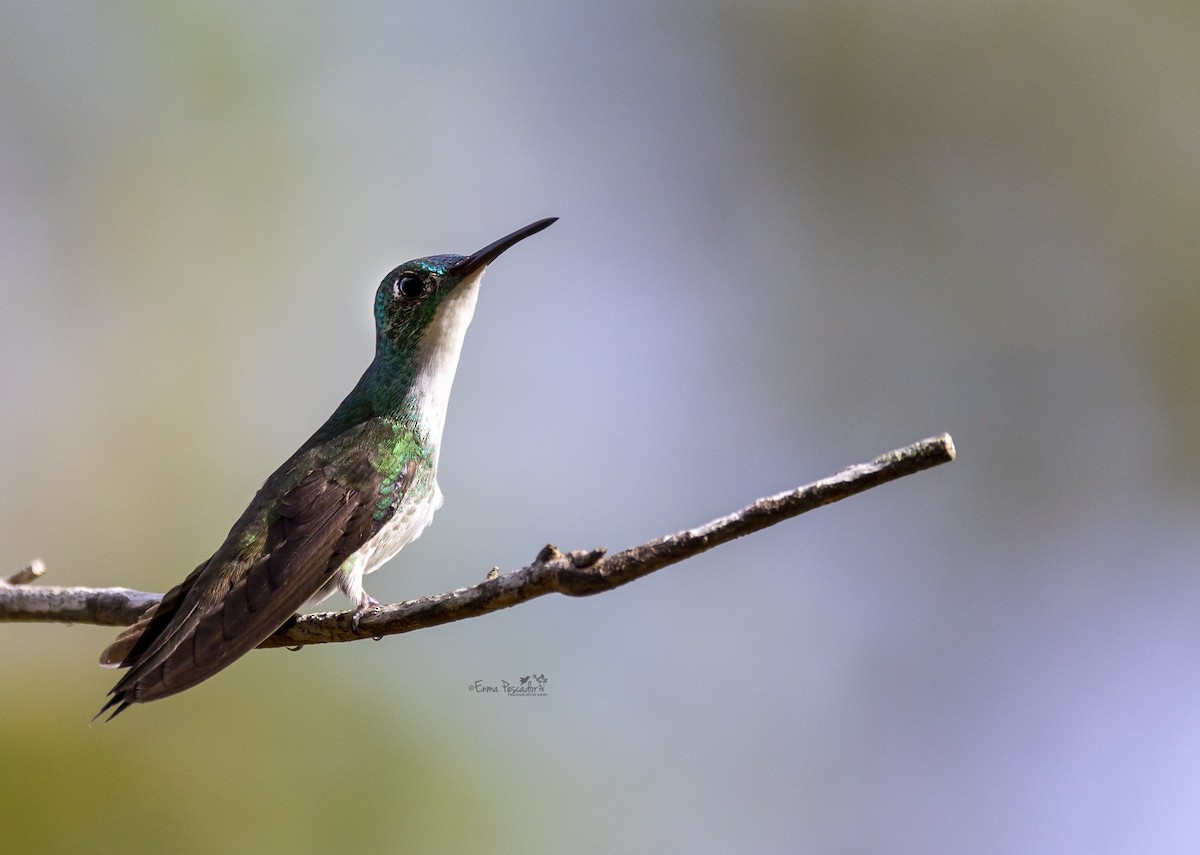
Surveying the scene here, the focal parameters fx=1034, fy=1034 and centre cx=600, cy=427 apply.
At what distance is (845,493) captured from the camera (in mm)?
2518

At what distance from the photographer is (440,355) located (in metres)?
5.18

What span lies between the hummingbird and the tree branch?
0.18 metres

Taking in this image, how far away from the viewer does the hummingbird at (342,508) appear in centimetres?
364

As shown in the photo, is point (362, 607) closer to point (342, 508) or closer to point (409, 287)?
point (342, 508)

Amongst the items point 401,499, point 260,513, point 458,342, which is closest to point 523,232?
point 458,342

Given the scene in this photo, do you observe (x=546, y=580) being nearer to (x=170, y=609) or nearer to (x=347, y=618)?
(x=347, y=618)

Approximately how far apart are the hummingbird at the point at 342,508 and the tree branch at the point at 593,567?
18 cm

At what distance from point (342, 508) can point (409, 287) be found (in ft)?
4.70

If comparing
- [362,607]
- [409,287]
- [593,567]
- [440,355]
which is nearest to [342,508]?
[362,607]

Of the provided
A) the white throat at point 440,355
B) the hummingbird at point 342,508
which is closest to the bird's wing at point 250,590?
the hummingbird at point 342,508

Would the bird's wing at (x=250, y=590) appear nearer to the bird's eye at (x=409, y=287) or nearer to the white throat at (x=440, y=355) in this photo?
the white throat at (x=440, y=355)

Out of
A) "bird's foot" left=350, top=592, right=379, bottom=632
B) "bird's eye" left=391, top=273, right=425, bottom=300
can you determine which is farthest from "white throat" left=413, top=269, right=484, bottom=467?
"bird's foot" left=350, top=592, right=379, bottom=632

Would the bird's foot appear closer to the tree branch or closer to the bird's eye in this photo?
the tree branch

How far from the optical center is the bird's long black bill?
4781 millimetres
